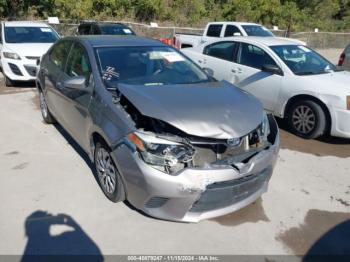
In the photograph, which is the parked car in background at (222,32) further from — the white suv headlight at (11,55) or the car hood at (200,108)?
the car hood at (200,108)

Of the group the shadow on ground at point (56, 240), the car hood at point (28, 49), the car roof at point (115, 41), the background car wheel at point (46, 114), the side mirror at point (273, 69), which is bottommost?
the shadow on ground at point (56, 240)

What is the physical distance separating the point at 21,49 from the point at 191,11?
19.1 metres

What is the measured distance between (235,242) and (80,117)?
2.19m

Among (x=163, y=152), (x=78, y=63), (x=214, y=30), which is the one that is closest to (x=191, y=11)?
(x=214, y=30)

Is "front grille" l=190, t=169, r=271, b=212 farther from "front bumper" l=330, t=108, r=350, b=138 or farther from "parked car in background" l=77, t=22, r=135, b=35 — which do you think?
"parked car in background" l=77, t=22, r=135, b=35

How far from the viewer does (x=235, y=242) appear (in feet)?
10.5

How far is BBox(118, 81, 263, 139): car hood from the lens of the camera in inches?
122

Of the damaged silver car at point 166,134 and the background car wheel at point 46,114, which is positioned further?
the background car wheel at point 46,114

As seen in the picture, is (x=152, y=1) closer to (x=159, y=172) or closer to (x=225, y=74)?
(x=225, y=74)

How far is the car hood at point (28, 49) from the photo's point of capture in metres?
8.37

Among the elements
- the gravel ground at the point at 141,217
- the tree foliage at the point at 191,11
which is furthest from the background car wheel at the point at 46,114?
the tree foliage at the point at 191,11

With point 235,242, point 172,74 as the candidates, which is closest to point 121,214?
point 235,242

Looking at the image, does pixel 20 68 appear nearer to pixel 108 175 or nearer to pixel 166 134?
pixel 108 175

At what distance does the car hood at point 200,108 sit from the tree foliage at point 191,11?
17396mm
